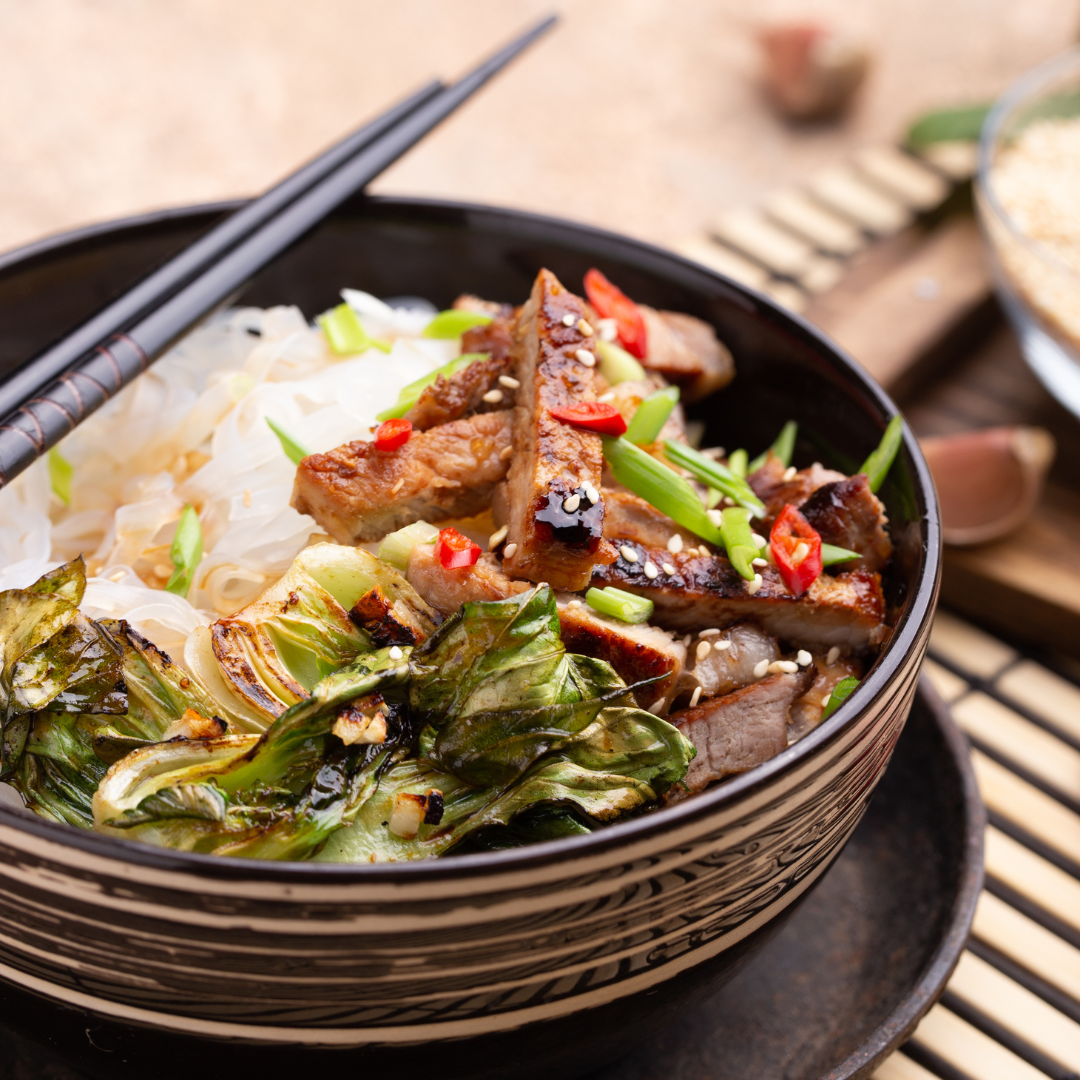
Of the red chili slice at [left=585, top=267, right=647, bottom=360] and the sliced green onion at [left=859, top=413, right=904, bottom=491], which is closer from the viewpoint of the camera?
the sliced green onion at [left=859, top=413, right=904, bottom=491]

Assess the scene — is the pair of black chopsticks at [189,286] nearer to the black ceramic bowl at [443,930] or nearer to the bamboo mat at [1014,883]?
the black ceramic bowl at [443,930]

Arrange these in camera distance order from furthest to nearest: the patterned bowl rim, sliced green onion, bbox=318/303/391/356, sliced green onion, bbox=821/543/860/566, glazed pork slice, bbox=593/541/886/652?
sliced green onion, bbox=318/303/391/356 < sliced green onion, bbox=821/543/860/566 < glazed pork slice, bbox=593/541/886/652 < the patterned bowl rim

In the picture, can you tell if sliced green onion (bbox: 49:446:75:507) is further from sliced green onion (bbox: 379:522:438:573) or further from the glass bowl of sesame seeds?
the glass bowl of sesame seeds

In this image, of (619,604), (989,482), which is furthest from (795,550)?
(989,482)

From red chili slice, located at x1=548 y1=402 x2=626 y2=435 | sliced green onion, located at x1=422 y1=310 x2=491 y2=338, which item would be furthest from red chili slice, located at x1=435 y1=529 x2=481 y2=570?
sliced green onion, located at x1=422 y1=310 x2=491 y2=338

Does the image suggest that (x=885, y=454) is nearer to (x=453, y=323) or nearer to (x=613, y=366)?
(x=613, y=366)
